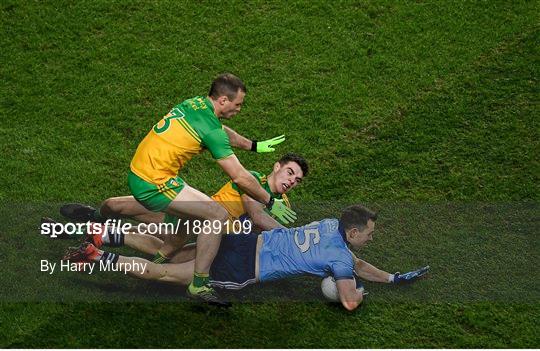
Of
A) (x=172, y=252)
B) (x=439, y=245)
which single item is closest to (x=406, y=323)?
(x=439, y=245)

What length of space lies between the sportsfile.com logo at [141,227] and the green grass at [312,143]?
24 centimetres

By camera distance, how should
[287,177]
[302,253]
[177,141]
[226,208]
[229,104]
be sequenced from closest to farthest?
[177,141], [229,104], [302,253], [226,208], [287,177]

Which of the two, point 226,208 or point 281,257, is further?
point 226,208

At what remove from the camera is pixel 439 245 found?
37.3ft

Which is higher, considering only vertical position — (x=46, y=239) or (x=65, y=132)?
(x=65, y=132)

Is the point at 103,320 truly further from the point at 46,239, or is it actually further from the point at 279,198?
the point at 279,198

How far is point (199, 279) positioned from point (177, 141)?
142 cm

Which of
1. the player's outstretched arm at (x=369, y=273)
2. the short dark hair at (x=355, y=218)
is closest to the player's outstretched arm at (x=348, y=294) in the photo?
the player's outstretched arm at (x=369, y=273)

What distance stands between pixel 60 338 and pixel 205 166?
11.3ft

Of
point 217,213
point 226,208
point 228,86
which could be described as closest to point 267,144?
point 226,208

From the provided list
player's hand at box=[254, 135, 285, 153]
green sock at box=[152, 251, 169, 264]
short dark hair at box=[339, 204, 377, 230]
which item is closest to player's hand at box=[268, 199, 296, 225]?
short dark hair at box=[339, 204, 377, 230]

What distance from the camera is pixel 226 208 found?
10.9 m

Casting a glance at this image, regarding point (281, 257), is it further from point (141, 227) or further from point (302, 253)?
point (141, 227)

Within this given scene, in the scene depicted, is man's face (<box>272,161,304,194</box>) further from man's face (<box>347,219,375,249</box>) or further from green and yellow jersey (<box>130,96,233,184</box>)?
green and yellow jersey (<box>130,96,233,184</box>)
